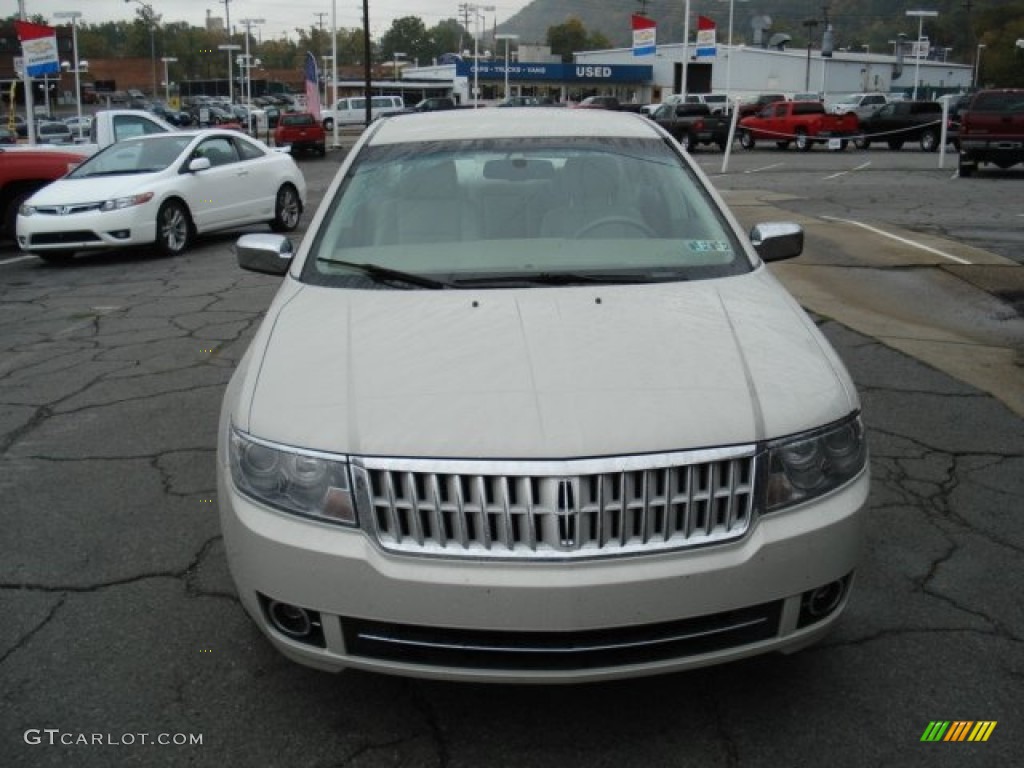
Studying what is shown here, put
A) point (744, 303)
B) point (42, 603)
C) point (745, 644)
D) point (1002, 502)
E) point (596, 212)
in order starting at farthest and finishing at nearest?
point (1002, 502), point (596, 212), point (42, 603), point (744, 303), point (745, 644)

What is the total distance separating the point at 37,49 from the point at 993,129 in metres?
22.0

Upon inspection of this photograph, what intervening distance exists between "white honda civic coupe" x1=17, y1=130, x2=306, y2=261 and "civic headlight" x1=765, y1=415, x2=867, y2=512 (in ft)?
34.8

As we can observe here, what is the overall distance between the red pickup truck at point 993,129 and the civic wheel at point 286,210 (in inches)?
614

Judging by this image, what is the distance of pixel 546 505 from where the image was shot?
239cm

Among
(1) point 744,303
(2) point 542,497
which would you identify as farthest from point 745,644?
(1) point 744,303

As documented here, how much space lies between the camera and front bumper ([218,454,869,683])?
2377 millimetres

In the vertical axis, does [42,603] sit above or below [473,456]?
below

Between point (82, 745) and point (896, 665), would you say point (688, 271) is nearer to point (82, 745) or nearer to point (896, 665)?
point (896, 665)

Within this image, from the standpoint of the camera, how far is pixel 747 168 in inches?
1045

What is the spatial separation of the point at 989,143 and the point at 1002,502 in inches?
810

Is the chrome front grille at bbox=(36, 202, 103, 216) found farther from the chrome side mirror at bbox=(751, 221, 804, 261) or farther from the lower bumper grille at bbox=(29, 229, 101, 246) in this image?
the chrome side mirror at bbox=(751, 221, 804, 261)

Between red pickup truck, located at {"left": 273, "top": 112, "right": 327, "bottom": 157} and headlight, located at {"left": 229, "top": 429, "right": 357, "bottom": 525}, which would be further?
red pickup truck, located at {"left": 273, "top": 112, "right": 327, "bottom": 157}

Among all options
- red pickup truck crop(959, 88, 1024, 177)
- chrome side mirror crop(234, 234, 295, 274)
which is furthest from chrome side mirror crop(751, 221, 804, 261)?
red pickup truck crop(959, 88, 1024, 177)

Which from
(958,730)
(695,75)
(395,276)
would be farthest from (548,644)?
(695,75)
